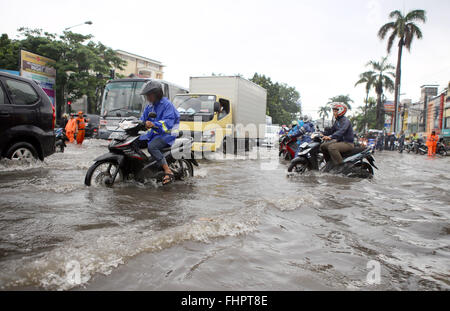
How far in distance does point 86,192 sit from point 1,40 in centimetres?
3129

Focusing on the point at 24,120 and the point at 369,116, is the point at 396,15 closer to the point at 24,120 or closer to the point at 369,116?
the point at 24,120

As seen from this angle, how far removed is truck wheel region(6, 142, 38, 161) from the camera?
6073 millimetres

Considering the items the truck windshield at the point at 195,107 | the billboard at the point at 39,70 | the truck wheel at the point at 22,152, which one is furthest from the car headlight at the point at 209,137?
the billboard at the point at 39,70

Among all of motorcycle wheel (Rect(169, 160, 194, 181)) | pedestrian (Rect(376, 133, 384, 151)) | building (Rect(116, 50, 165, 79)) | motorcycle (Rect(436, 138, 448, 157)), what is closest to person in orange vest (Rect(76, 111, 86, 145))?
motorcycle wheel (Rect(169, 160, 194, 181))

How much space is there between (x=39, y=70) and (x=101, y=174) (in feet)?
85.4

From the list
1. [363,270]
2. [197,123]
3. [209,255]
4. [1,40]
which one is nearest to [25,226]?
[209,255]

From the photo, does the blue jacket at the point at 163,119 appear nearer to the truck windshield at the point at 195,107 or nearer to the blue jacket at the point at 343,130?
the blue jacket at the point at 343,130

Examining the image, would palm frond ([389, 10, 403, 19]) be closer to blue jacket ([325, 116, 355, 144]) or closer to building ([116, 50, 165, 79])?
blue jacket ([325, 116, 355, 144])

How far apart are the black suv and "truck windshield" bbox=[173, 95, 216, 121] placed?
4847 mm

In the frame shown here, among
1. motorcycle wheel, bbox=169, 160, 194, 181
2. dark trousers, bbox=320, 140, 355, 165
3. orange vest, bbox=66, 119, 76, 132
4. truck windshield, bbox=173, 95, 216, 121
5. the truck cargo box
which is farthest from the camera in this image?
orange vest, bbox=66, 119, 76, 132

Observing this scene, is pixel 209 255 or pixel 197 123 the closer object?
pixel 209 255

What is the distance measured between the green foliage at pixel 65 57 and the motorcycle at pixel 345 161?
23768mm
